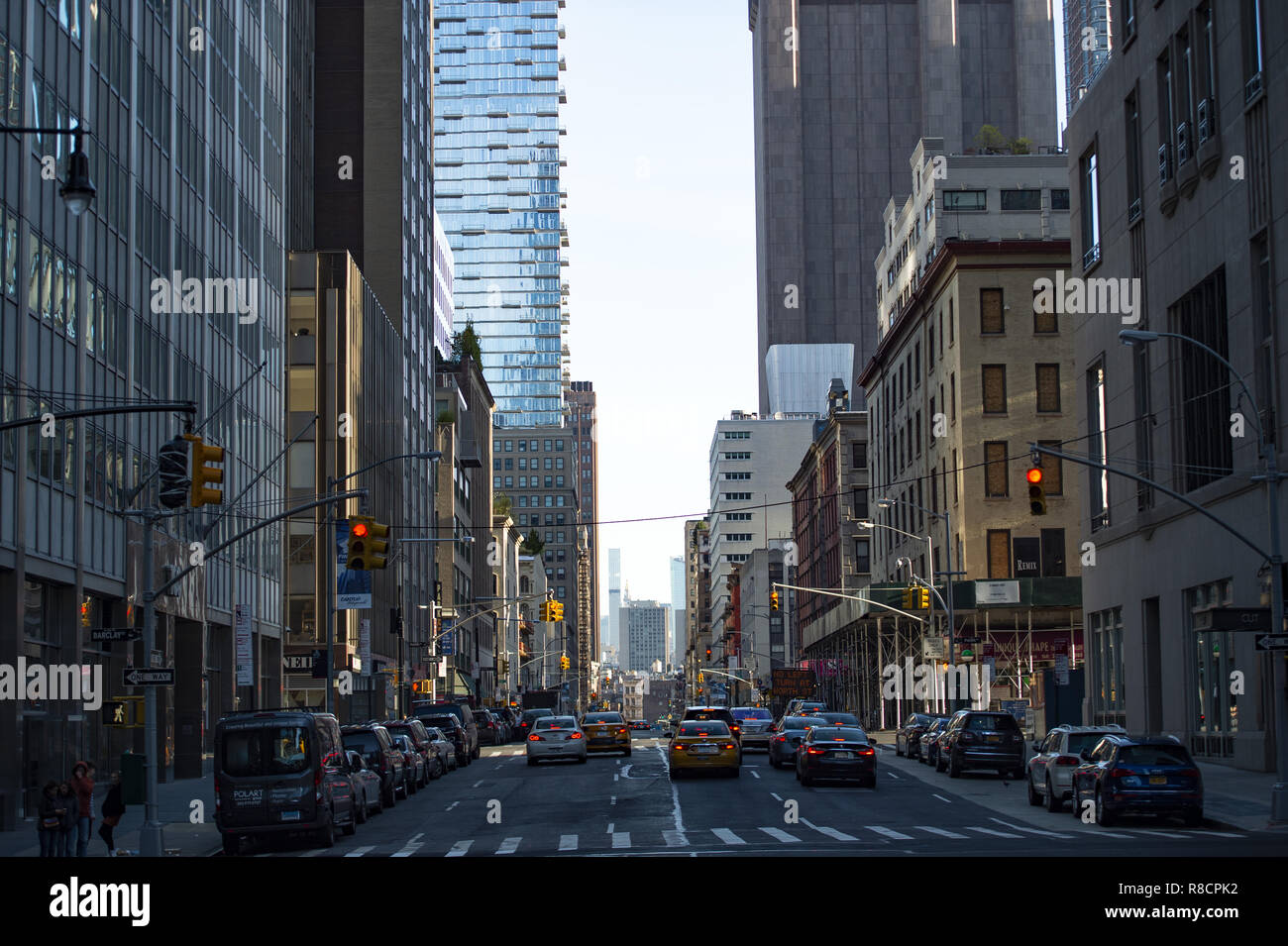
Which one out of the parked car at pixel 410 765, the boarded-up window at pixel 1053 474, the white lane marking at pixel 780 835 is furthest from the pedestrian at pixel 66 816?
the boarded-up window at pixel 1053 474

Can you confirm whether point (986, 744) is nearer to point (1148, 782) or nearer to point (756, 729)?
point (1148, 782)

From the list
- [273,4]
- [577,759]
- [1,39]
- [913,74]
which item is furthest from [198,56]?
[913,74]

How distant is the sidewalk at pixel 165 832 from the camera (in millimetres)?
25859

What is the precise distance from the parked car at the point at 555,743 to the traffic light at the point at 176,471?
28951 mm

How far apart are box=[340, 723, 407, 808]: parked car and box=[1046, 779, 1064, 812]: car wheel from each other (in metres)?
14.5

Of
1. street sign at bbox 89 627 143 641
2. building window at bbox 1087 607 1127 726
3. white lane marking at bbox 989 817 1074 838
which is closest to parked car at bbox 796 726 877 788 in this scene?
white lane marking at bbox 989 817 1074 838

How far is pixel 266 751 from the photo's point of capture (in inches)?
1009

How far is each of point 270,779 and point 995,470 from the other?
5619 centimetres

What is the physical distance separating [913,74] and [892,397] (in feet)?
351

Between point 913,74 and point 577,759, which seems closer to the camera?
point 577,759

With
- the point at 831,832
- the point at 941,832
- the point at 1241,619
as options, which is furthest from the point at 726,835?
the point at 1241,619

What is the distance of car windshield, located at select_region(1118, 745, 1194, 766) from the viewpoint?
26172 millimetres
